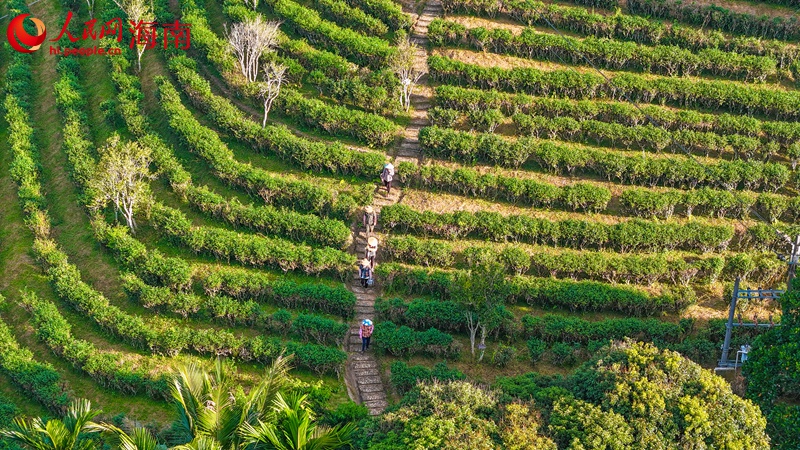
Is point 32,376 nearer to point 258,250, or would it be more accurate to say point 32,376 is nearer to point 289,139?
point 258,250

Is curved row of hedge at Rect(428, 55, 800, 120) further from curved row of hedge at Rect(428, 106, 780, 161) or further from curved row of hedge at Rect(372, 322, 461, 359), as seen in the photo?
curved row of hedge at Rect(372, 322, 461, 359)

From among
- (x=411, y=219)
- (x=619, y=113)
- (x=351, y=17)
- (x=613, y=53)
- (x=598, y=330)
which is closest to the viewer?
(x=598, y=330)

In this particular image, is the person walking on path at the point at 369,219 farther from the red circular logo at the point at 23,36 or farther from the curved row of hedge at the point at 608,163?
the red circular logo at the point at 23,36

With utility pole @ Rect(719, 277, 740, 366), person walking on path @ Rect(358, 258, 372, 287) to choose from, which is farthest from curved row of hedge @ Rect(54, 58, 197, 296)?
utility pole @ Rect(719, 277, 740, 366)

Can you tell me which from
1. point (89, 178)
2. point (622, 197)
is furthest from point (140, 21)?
point (622, 197)

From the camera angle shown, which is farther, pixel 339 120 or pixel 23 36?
pixel 23 36

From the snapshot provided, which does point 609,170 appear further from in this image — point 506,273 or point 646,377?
A: point 646,377
